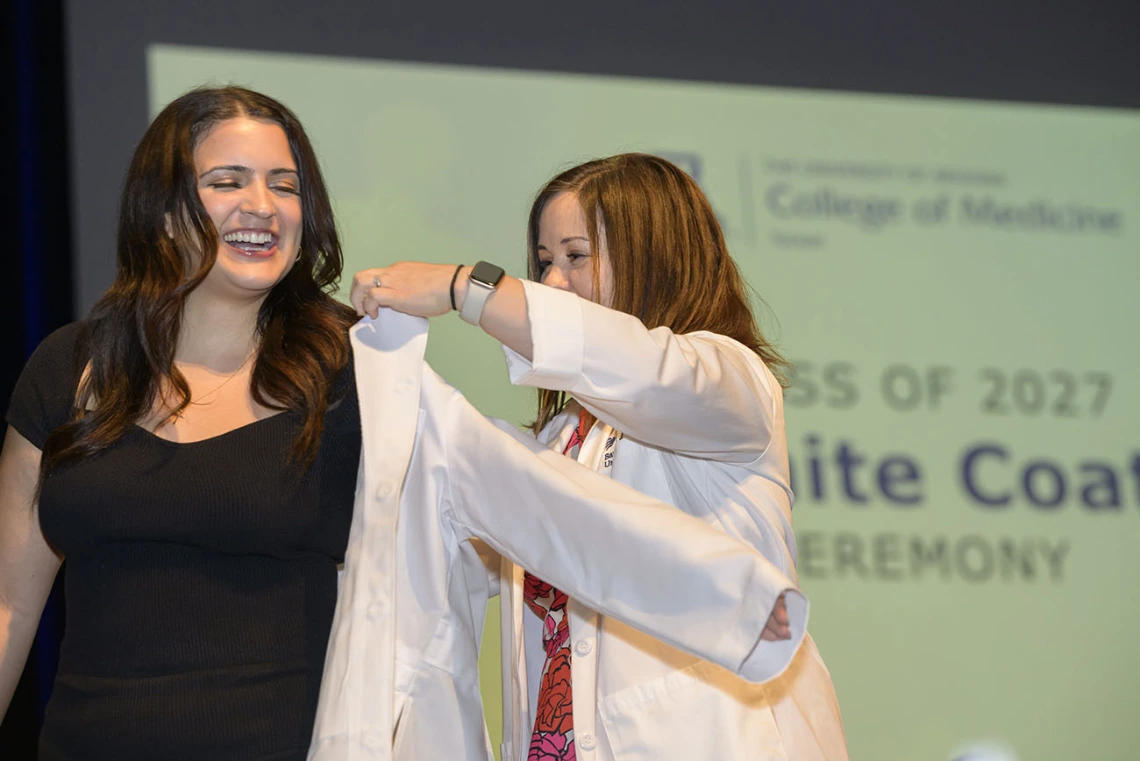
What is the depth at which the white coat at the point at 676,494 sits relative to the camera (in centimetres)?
155

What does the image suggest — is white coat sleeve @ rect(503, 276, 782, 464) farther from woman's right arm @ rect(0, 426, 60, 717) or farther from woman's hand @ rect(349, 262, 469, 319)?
woman's right arm @ rect(0, 426, 60, 717)

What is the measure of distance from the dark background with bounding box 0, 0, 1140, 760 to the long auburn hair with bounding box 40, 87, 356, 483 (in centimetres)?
119

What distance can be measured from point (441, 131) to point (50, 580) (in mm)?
1694

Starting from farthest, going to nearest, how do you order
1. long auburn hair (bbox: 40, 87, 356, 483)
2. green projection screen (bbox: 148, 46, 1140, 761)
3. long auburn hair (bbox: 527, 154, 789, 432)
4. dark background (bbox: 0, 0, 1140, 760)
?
green projection screen (bbox: 148, 46, 1140, 761) < dark background (bbox: 0, 0, 1140, 760) < long auburn hair (bbox: 527, 154, 789, 432) < long auburn hair (bbox: 40, 87, 356, 483)

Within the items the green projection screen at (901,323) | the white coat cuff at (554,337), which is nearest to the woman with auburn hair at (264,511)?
the white coat cuff at (554,337)

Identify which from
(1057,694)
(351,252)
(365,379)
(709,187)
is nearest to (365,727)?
(365,379)

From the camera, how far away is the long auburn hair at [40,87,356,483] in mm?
1727

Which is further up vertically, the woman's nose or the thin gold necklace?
the woman's nose

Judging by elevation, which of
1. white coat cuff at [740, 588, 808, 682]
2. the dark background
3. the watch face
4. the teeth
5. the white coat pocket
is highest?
the dark background

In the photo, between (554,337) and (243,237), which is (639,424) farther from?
(243,237)

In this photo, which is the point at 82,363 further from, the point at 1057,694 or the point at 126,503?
the point at 1057,694

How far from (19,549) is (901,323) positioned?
231 cm

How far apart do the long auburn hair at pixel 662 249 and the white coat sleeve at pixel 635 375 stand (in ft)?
0.78

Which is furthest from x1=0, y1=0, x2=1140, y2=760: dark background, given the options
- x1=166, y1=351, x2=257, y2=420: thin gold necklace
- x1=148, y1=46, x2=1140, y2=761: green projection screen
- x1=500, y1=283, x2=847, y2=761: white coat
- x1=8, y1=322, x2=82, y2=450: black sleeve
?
x1=500, y1=283, x2=847, y2=761: white coat
